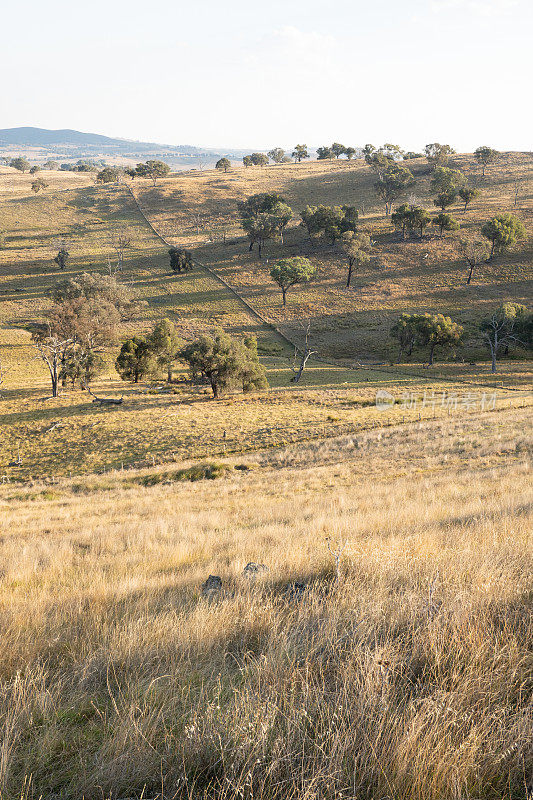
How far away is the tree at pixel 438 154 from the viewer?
447 feet

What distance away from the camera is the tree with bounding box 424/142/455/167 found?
13638cm

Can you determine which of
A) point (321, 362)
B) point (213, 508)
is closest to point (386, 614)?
point (213, 508)

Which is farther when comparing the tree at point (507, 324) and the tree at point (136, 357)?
the tree at point (507, 324)

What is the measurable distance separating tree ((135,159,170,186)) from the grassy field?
20.4m

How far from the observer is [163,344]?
166 ft

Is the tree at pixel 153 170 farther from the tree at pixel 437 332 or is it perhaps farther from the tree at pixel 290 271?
the tree at pixel 437 332

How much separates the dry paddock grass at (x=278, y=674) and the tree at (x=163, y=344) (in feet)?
146

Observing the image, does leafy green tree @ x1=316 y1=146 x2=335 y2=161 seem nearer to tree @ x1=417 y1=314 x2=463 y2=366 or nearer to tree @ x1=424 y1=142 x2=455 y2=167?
tree @ x1=424 y1=142 x2=455 y2=167

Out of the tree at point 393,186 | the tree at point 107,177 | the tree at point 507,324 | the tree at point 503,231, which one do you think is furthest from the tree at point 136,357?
the tree at point 107,177

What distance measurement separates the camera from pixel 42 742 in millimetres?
2543

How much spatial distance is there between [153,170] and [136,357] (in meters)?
130

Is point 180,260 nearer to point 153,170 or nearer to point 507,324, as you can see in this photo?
point 507,324

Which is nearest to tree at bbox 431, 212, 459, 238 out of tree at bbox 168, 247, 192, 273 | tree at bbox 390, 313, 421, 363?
tree at bbox 390, 313, 421, 363

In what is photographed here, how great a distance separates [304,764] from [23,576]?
19.3ft
